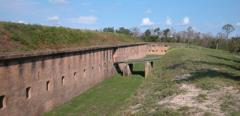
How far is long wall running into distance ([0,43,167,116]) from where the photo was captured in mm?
9625

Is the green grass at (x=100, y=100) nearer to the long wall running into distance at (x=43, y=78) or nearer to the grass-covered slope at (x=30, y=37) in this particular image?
the long wall running into distance at (x=43, y=78)

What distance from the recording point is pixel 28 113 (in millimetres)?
10680

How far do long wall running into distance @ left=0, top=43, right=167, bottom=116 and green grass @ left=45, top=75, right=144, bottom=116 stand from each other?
0.38 m

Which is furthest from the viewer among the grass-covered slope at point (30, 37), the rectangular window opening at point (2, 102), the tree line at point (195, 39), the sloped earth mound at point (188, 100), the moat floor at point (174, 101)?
the tree line at point (195, 39)

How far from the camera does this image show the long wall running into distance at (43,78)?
9.62m

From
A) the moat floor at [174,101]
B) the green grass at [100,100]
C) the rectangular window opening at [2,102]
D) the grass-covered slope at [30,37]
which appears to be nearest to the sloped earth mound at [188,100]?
the moat floor at [174,101]

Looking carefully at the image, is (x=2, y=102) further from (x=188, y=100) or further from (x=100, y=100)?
(x=100, y=100)

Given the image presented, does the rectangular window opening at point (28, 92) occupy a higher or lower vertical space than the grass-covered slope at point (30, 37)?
lower

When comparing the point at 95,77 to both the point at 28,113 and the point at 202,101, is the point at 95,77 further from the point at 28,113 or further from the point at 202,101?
the point at 202,101

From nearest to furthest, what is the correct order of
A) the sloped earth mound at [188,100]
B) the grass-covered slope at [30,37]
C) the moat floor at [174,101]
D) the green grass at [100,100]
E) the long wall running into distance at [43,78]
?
the sloped earth mound at [188,100] → the moat floor at [174,101] → the long wall running into distance at [43,78] → the grass-covered slope at [30,37] → the green grass at [100,100]

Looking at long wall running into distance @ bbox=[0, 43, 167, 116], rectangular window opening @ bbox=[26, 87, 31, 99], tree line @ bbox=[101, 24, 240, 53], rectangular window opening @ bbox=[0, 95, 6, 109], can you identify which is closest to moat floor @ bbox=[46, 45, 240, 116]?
long wall running into distance @ bbox=[0, 43, 167, 116]

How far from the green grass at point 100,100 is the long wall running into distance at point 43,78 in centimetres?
38

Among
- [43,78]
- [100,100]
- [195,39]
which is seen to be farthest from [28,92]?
[195,39]

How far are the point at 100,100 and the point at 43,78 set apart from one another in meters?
3.65
